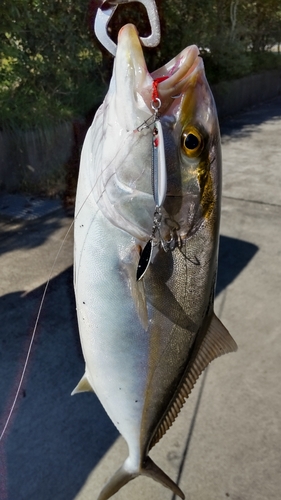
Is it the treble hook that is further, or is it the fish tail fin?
the fish tail fin

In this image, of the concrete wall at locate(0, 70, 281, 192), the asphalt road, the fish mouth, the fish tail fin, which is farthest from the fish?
the concrete wall at locate(0, 70, 281, 192)

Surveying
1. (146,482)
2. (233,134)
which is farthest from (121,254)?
(233,134)

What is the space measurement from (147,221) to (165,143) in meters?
0.19

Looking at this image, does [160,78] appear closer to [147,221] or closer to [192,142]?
[192,142]

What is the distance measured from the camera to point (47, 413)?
2.99 metres

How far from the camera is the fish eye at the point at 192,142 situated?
3.91 ft

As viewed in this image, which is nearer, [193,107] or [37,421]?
[193,107]

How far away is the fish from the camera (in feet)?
3.90

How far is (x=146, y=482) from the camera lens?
257cm

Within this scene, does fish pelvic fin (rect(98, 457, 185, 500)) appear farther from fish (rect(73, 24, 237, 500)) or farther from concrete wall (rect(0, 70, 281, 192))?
concrete wall (rect(0, 70, 281, 192))

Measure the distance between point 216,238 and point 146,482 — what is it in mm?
1800

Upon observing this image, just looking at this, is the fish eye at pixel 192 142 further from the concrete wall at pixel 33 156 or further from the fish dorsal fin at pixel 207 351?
the concrete wall at pixel 33 156

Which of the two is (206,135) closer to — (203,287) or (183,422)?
(203,287)

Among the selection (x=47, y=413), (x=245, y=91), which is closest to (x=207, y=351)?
(x=47, y=413)
